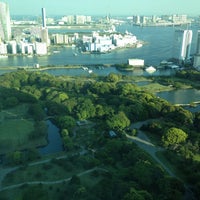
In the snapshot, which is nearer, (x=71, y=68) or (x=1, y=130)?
(x=1, y=130)

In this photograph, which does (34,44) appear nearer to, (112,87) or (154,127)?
(112,87)

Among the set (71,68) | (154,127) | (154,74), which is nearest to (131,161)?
(154,127)

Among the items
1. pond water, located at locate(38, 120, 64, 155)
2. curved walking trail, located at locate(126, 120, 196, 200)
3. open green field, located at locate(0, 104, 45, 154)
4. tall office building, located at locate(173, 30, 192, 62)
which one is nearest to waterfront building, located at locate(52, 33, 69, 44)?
tall office building, located at locate(173, 30, 192, 62)

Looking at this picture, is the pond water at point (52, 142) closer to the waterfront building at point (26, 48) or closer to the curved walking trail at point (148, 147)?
the curved walking trail at point (148, 147)

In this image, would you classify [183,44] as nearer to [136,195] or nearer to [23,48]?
[23,48]

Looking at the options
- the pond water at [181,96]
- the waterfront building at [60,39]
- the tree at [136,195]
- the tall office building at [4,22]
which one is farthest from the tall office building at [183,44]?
the tall office building at [4,22]
